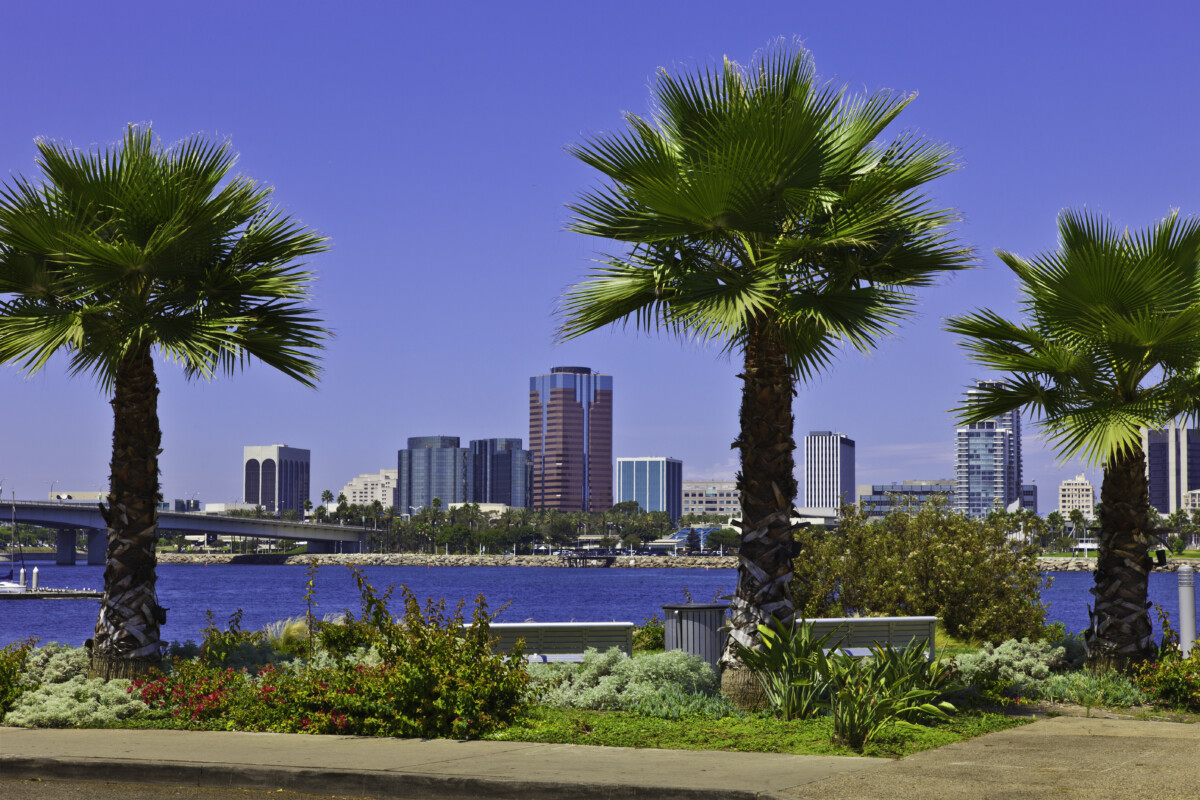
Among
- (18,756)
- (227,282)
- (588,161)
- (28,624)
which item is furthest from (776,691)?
(28,624)

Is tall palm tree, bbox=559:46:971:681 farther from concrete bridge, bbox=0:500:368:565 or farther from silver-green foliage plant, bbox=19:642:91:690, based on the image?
concrete bridge, bbox=0:500:368:565

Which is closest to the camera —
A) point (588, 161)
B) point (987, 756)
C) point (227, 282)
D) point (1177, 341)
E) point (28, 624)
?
point (987, 756)

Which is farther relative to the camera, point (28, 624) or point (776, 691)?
point (28, 624)

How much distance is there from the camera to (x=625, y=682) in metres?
13.0

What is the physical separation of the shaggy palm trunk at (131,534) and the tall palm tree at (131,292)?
0.05 feet

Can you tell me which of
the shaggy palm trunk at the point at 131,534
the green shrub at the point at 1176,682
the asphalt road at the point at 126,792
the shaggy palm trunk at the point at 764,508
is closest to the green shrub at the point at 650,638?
the shaggy palm trunk at the point at 764,508

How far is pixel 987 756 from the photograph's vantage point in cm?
989

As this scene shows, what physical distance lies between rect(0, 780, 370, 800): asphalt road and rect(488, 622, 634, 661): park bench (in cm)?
690

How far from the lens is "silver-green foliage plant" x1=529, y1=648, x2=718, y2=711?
12.5 meters

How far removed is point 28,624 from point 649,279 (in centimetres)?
5159

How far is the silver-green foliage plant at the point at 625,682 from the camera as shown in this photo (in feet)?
41.2

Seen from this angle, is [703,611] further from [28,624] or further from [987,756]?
[28,624]

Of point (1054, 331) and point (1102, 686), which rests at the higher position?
point (1054, 331)

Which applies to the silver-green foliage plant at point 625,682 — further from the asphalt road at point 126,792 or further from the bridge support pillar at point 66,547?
the bridge support pillar at point 66,547
